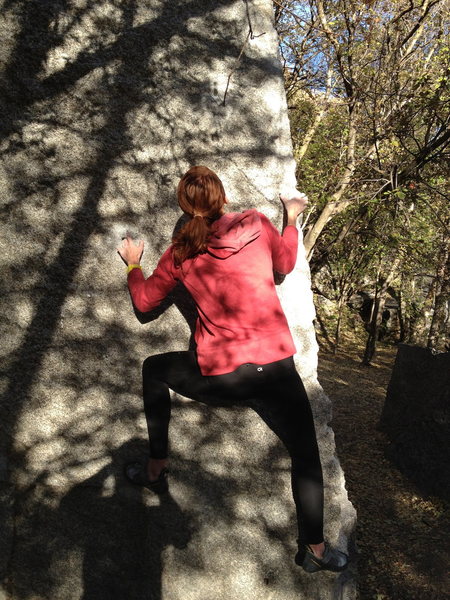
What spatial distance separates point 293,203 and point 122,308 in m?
1.19

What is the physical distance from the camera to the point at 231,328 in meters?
2.46

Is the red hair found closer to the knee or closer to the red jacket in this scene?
the red jacket

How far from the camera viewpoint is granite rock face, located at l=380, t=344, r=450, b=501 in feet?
16.0

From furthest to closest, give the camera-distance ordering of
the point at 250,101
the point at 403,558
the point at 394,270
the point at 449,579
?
1. the point at 394,270
2. the point at 403,558
3. the point at 449,579
4. the point at 250,101

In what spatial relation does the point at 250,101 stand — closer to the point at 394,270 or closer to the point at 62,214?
the point at 62,214

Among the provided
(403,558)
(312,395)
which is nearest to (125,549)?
(312,395)

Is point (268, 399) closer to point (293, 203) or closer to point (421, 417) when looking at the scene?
point (293, 203)

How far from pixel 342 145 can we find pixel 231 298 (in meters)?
6.75

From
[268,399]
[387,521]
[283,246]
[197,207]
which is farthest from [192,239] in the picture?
[387,521]

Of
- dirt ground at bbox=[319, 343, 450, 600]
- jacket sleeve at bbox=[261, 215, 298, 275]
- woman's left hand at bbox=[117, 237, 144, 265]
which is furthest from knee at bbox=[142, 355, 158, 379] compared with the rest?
dirt ground at bbox=[319, 343, 450, 600]

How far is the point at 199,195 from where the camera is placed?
2.34 metres

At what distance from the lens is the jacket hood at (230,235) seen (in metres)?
2.37

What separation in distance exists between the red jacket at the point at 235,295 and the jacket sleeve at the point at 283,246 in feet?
0.24

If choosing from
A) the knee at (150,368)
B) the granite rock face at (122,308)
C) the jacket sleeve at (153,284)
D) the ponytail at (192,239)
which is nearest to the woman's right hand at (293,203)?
the granite rock face at (122,308)
